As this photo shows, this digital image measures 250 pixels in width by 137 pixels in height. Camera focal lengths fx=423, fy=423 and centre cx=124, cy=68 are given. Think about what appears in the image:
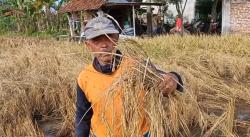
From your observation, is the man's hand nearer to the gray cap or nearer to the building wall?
the gray cap

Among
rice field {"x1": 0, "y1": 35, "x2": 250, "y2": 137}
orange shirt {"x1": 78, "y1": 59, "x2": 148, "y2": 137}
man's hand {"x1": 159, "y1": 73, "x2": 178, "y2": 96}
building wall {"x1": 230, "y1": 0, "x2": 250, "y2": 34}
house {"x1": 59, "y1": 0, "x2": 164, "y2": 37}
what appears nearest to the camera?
man's hand {"x1": 159, "y1": 73, "x2": 178, "y2": 96}

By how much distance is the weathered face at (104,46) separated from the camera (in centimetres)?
189

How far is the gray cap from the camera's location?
1.87 meters

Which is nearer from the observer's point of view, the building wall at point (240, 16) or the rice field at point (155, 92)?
the rice field at point (155, 92)

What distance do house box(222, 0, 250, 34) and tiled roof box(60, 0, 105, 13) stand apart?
459 cm

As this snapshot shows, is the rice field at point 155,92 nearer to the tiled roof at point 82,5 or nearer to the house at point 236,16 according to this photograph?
the house at point 236,16

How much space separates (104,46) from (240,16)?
13736mm

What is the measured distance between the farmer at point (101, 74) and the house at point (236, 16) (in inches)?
531

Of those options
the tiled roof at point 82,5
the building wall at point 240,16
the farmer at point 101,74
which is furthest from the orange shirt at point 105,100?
the tiled roof at point 82,5

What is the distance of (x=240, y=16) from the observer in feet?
48.9

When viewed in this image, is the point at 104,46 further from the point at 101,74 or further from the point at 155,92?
the point at 155,92

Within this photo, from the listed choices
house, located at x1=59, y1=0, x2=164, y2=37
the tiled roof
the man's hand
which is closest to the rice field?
the man's hand

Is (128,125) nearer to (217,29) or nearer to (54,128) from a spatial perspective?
(54,128)

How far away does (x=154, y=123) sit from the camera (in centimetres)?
179
